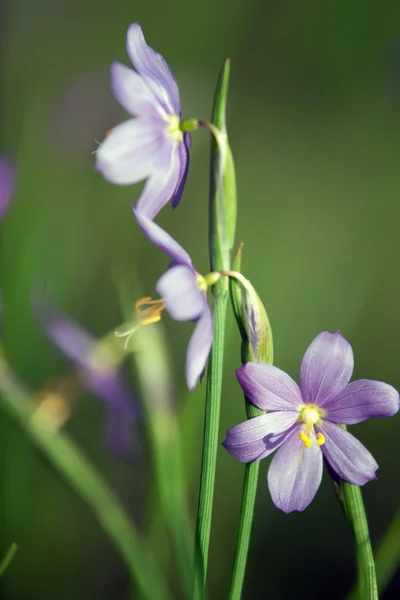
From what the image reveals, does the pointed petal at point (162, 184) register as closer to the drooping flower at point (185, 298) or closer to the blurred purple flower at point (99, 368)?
the drooping flower at point (185, 298)

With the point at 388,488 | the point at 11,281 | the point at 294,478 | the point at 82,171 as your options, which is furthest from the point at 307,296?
the point at 294,478

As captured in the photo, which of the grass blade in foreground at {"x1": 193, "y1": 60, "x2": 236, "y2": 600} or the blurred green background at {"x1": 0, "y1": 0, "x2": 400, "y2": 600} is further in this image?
the blurred green background at {"x1": 0, "y1": 0, "x2": 400, "y2": 600}

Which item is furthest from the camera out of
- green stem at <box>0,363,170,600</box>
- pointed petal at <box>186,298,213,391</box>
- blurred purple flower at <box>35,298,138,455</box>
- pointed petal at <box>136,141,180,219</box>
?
blurred purple flower at <box>35,298,138,455</box>

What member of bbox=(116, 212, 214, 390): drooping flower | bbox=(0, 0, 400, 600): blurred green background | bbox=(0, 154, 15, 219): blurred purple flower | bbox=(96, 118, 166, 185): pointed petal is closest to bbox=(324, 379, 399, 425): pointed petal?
bbox=(116, 212, 214, 390): drooping flower

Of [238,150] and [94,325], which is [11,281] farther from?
[238,150]

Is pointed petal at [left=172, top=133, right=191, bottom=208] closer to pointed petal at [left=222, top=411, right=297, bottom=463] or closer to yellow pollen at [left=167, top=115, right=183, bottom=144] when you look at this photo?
yellow pollen at [left=167, top=115, right=183, bottom=144]

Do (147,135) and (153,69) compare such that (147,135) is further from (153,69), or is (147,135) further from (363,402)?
(363,402)

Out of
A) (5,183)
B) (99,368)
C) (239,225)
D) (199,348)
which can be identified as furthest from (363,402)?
(239,225)

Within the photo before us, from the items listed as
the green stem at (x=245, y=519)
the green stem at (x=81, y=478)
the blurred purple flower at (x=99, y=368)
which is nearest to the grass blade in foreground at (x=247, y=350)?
the green stem at (x=245, y=519)
